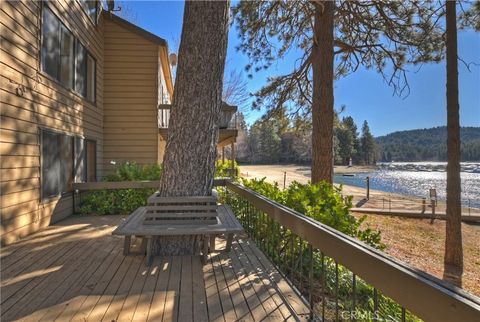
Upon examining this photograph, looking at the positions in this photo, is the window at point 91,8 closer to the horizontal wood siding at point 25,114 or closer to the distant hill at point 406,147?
the horizontal wood siding at point 25,114

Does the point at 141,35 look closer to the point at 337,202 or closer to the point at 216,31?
the point at 216,31

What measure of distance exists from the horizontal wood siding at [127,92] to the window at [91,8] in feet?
2.31

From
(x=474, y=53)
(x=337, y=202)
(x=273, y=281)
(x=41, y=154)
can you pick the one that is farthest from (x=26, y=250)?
(x=474, y=53)

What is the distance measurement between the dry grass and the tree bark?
4817 mm

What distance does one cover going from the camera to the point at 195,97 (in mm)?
3875

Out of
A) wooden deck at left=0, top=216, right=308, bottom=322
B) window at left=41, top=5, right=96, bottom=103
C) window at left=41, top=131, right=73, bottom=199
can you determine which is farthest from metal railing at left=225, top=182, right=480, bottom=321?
window at left=41, top=5, right=96, bottom=103

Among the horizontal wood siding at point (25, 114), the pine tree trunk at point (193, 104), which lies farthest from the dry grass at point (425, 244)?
the horizontal wood siding at point (25, 114)

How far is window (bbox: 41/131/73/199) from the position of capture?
5535 mm

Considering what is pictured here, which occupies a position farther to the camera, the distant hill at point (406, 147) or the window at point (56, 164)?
the distant hill at point (406, 147)

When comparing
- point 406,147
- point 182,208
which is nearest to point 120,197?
point 182,208

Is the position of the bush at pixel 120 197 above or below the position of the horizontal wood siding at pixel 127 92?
below

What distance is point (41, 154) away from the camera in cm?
530

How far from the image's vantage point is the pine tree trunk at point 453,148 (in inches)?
278

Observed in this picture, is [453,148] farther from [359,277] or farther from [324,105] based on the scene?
[359,277]
